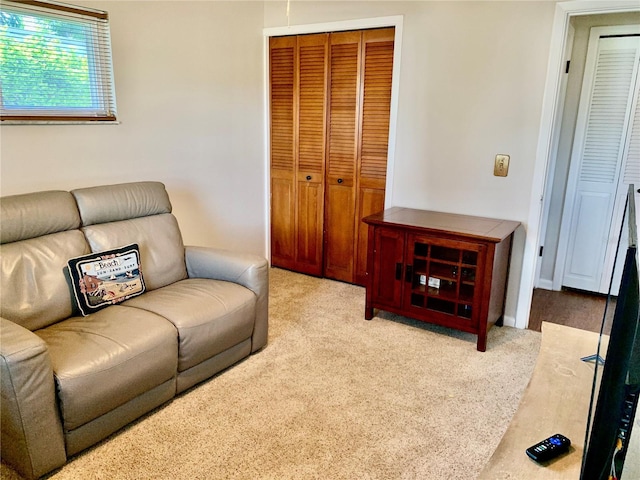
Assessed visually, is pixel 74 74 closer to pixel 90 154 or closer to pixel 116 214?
pixel 90 154

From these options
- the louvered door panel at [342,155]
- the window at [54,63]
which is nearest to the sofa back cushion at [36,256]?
the window at [54,63]

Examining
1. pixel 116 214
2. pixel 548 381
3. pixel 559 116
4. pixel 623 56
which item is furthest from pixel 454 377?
pixel 623 56

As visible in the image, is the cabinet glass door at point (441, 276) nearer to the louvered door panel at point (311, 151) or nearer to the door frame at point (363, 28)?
the door frame at point (363, 28)

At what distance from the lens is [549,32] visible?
112 inches

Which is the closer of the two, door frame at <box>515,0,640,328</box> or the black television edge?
the black television edge

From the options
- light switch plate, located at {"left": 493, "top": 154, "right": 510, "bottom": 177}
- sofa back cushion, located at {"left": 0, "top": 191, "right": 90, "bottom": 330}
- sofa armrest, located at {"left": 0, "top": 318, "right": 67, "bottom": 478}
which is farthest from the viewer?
light switch plate, located at {"left": 493, "top": 154, "right": 510, "bottom": 177}

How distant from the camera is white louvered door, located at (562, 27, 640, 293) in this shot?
350 centimetres

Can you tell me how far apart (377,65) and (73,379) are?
9.39ft

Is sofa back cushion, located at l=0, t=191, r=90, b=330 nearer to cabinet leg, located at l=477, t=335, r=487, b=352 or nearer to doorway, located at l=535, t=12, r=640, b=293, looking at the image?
cabinet leg, located at l=477, t=335, r=487, b=352

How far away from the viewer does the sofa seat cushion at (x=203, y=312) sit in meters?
2.28

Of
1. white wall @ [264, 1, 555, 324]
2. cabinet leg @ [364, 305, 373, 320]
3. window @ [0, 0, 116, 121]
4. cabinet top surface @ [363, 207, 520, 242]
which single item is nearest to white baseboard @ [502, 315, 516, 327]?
white wall @ [264, 1, 555, 324]

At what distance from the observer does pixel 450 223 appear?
306cm

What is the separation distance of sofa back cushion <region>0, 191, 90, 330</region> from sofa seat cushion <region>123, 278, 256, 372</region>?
0.34 m

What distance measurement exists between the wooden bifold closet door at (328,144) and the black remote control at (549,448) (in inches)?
101
